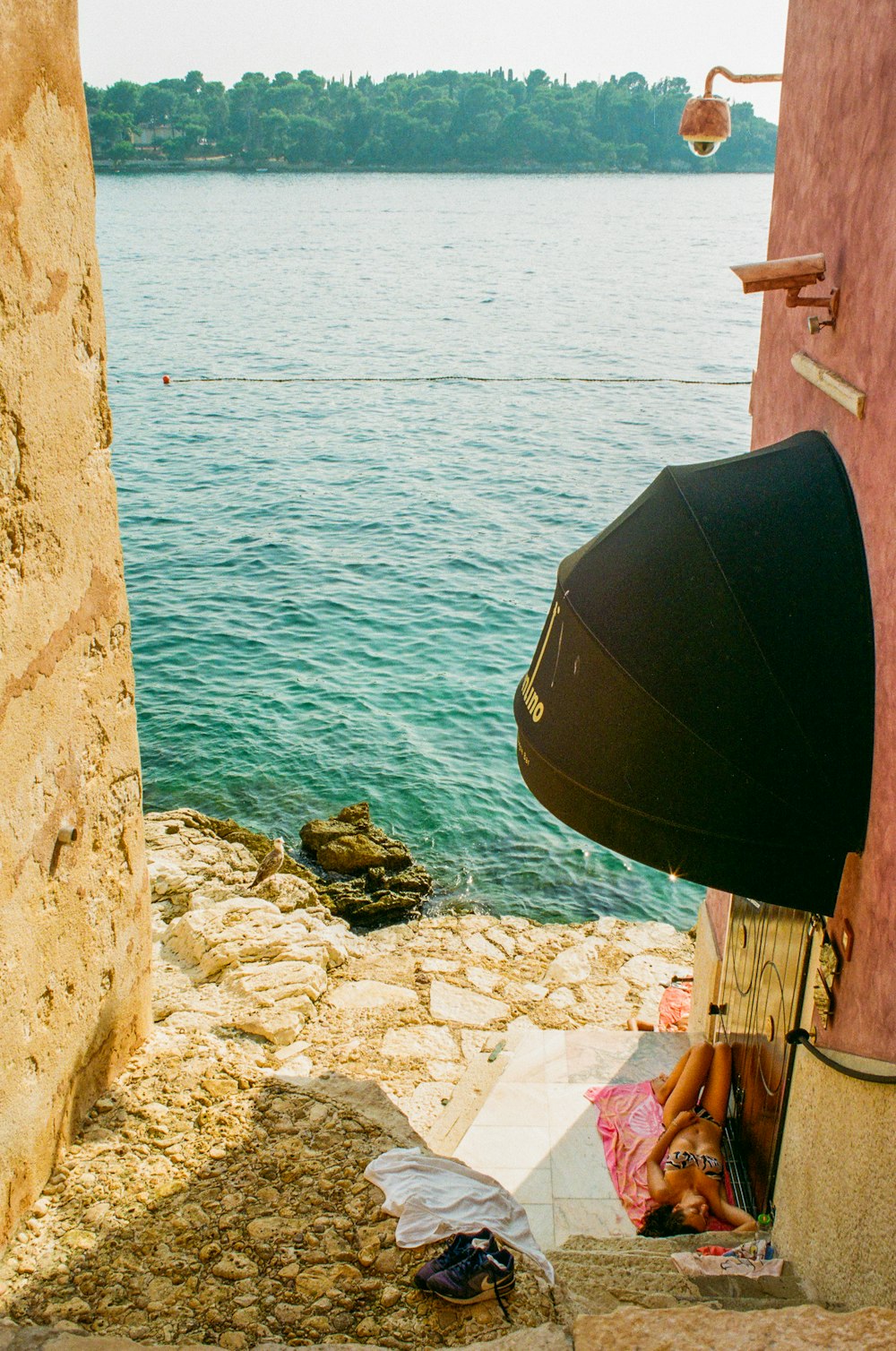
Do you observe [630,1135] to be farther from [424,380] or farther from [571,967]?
[424,380]

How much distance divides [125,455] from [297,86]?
372ft

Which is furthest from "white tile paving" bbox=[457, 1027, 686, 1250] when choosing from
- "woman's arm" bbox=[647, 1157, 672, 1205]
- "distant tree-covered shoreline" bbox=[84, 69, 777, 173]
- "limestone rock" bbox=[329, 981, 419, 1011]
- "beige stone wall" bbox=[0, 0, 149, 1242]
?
"distant tree-covered shoreline" bbox=[84, 69, 777, 173]

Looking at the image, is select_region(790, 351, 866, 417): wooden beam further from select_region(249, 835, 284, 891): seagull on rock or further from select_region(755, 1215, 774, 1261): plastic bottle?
select_region(249, 835, 284, 891): seagull on rock

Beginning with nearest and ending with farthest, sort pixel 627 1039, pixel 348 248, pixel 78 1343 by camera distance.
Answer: pixel 78 1343, pixel 627 1039, pixel 348 248

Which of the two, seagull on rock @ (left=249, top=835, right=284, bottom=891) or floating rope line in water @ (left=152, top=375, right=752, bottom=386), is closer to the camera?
seagull on rock @ (left=249, top=835, right=284, bottom=891)

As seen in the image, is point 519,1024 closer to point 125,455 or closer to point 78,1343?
point 78,1343

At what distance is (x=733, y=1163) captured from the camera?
757 centimetres

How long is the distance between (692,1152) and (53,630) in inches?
206

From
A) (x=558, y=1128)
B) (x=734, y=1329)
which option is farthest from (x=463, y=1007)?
(x=734, y=1329)

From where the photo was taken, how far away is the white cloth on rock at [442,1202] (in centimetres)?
567

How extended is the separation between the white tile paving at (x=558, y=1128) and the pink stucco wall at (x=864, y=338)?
94.4 inches

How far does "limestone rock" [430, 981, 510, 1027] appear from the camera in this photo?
1011 centimetres

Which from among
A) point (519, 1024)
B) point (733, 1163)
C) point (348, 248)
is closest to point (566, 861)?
point (519, 1024)

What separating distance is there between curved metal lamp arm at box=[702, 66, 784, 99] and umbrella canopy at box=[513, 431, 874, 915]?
13.6ft
